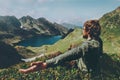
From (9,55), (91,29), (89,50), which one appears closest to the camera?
(89,50)

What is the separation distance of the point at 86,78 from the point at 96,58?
3.00 ft

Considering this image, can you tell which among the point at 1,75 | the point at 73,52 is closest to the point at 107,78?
the point at 73,52

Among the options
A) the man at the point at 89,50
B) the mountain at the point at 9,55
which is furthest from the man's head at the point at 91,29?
the mountain at the point at 9,55

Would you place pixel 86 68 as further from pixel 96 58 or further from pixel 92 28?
pixel 92 28

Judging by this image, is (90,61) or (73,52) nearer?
(73,52)

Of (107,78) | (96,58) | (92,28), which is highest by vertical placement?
(92,28)

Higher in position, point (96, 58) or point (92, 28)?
point (92, 28)

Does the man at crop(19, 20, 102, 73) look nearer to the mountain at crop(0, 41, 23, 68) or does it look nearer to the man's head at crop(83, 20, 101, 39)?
the man's head at crop(83, 20, 101, 39)

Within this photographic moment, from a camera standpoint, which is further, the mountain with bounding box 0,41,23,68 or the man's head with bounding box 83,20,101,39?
the mountain with bounding box 0,41,23,68

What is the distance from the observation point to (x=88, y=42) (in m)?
12.0

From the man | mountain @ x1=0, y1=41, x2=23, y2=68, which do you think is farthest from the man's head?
mountain @ x1=0, y1=41, x2=23, y2=68

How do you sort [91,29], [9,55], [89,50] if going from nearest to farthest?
[89,50] → [91,29] → [9,55]

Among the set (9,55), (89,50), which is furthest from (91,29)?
(9,55)

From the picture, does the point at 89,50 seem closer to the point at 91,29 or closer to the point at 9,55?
the point at 91,29
